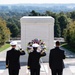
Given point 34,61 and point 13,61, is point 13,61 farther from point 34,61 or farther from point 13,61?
point 34,61

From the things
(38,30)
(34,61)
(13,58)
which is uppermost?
(13,58)

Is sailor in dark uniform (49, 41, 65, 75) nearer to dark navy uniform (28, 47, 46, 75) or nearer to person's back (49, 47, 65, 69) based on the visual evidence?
person's back (49, 47, 65, 69)

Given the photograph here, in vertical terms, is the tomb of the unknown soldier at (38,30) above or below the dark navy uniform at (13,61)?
below

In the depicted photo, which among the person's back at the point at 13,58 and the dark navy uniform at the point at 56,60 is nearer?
the person's back at the point at 13,58

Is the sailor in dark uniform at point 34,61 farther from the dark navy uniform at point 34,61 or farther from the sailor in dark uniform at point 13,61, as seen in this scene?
the sailor in dark uniform at point 13,61

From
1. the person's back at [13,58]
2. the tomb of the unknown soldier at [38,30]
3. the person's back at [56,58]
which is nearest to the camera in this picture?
the person's back at [13,58]

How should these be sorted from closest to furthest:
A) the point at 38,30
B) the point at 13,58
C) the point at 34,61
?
the point at 13,58
the point at 34,61
the point at 38,30

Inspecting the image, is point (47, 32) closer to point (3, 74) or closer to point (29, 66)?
point (3, 74)

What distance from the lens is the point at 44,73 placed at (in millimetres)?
13148

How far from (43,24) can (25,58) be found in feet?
6.40

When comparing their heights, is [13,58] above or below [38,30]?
above

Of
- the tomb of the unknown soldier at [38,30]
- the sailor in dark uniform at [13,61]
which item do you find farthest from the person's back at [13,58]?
the tomb of the unknown soldier at [38,30]

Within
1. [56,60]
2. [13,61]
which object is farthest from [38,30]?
[13,61]

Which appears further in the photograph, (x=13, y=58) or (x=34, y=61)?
(x=34, y=61)
